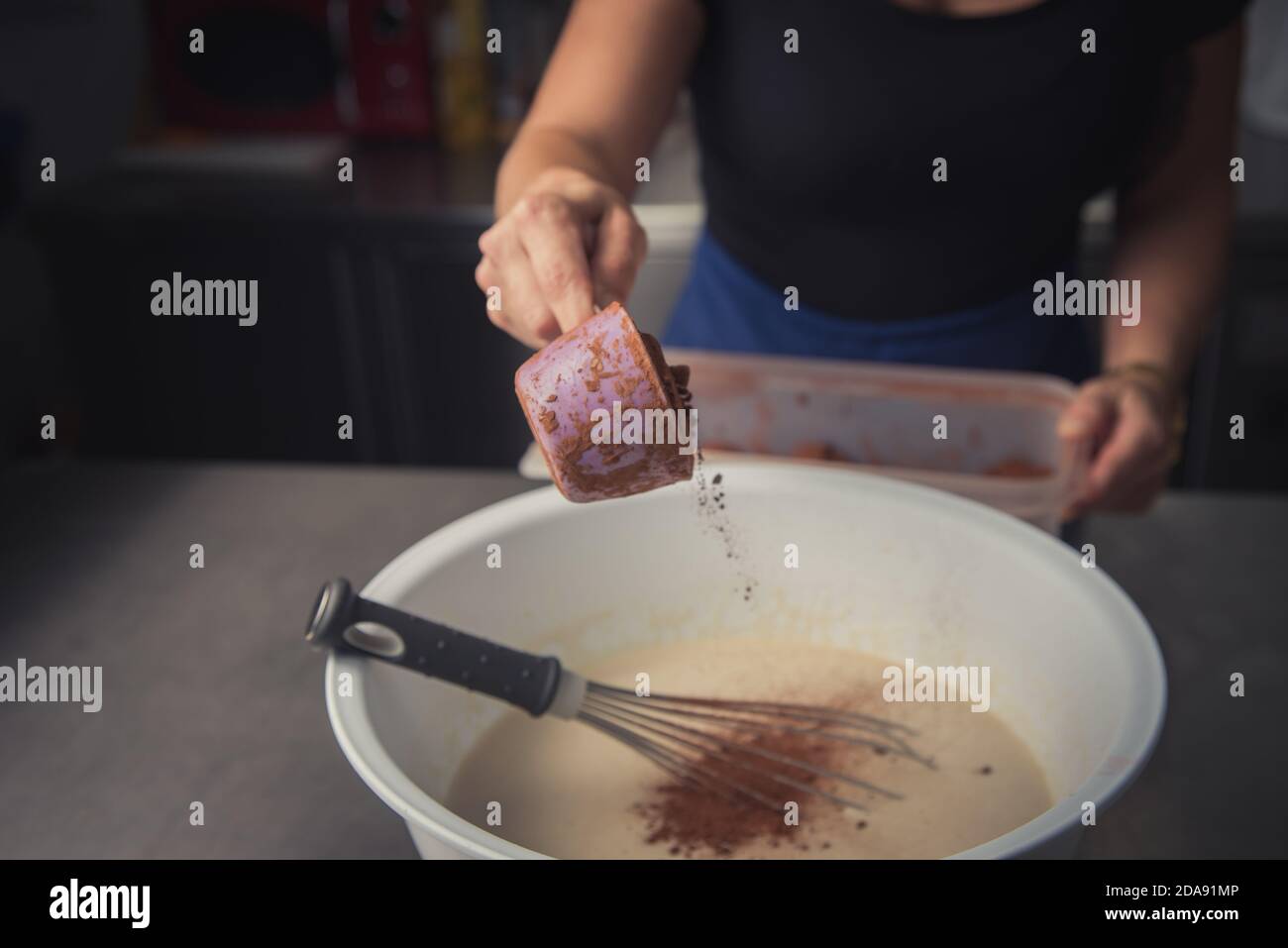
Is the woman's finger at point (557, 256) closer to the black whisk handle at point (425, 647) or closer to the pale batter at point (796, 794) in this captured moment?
the black whisk handle at point (425, 647)

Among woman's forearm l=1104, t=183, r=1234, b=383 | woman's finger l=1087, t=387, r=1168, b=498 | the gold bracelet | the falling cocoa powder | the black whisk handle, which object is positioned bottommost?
the black whisk handle

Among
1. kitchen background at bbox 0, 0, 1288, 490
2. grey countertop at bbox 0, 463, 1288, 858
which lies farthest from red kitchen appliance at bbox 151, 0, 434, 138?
grey countertop at bbox 0, 463, 1288, 858

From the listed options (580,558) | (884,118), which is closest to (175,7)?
(884,118)

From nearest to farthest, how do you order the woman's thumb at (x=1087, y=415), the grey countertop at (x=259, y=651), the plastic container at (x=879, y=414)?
the grey countertop at (x=259, y=651) → the woman's thumb at (x=1087, y=415) → the plastic container at (x=879, y=414)

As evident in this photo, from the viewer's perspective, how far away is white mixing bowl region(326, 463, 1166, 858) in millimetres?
712

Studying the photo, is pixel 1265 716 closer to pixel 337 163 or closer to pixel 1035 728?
pixel 1035 728

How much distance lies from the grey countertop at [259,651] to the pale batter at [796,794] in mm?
70

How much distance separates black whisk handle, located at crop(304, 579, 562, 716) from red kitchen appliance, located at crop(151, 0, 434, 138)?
1.71m

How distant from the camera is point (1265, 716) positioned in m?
0.85

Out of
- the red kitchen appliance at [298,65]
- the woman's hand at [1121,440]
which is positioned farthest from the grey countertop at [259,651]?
the red kitchen appliance at [298,65]

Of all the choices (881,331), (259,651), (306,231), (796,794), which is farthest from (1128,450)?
(306,231)

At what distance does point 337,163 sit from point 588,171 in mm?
1264

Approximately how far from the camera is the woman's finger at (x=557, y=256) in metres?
0.71

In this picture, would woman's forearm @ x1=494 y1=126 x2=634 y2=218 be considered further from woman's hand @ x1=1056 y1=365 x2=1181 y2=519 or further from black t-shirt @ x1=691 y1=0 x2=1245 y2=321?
woman's hand @ x1=1056 y1=365 x2=1181 y2=519
